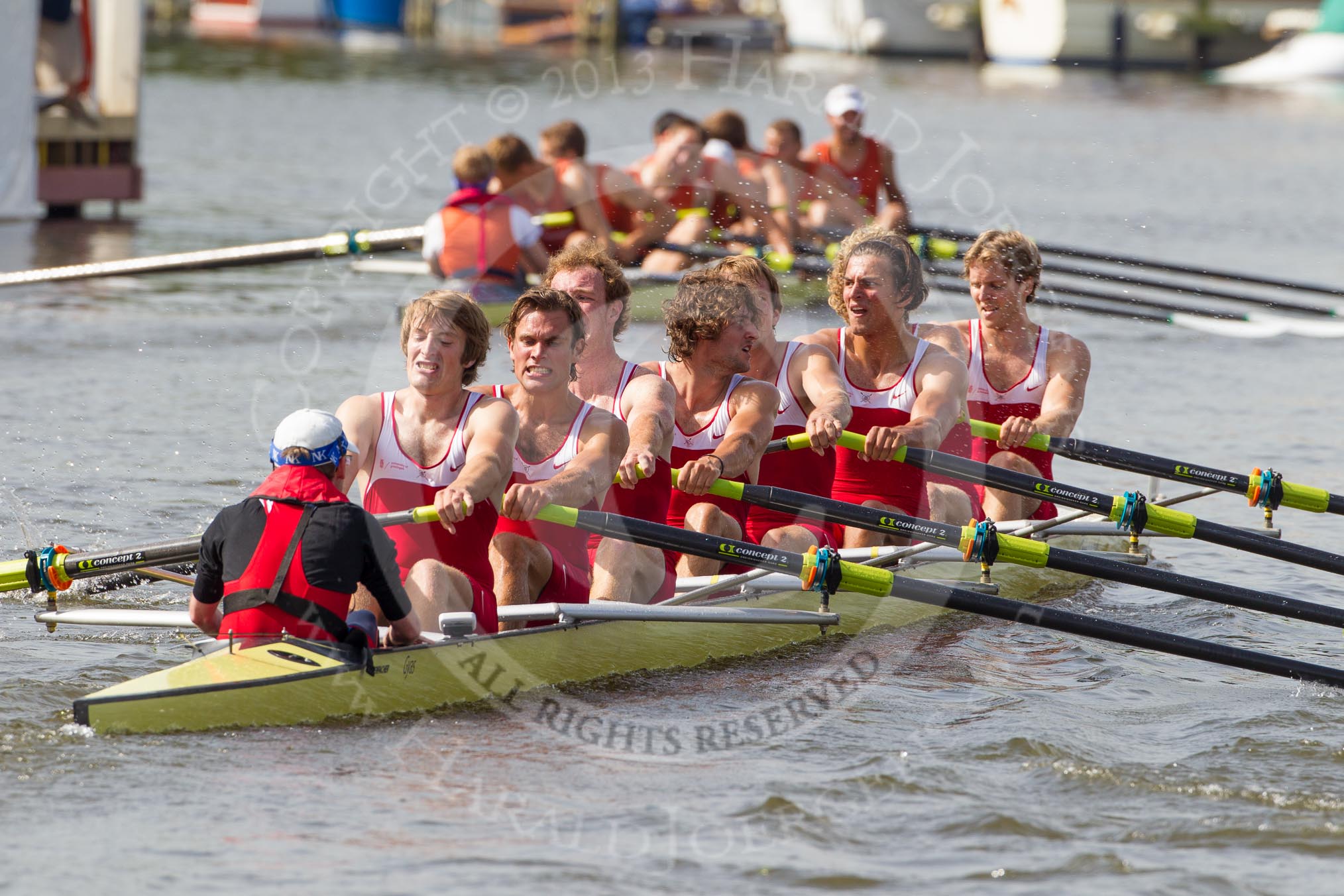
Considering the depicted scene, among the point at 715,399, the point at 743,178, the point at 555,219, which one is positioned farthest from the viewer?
the point at 743,178

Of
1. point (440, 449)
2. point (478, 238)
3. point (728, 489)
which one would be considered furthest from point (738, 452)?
point (478, 238)

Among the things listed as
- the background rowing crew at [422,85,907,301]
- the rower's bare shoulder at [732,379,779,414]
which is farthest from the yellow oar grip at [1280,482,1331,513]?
the background rowing crew at [422,85,907,301]

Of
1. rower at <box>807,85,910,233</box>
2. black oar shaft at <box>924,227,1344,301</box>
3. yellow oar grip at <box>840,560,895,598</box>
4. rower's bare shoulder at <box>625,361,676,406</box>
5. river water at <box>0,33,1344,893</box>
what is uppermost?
rower at <box>807,85,910,233</box>

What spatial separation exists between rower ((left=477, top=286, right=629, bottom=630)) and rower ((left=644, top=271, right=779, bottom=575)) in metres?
0.62

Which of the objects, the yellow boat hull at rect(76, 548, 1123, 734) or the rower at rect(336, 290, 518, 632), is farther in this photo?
the rower at rect(336, 290, 518, 632)

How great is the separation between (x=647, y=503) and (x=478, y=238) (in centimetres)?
616

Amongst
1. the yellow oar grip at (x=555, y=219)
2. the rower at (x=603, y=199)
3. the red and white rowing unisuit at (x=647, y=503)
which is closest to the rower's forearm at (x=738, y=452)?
the red and white rowing unisuit at (x=647, y=503)

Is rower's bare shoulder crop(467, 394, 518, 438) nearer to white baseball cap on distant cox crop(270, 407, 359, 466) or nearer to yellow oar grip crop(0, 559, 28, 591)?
white baseball cap on distant cox crop(270, 407, 359, 466)

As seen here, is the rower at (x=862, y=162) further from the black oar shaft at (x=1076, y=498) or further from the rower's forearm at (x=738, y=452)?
the rower's forearm at (x=738, y=452)

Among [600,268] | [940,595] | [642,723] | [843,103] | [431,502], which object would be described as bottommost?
[642,723]

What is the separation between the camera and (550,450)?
6164mm

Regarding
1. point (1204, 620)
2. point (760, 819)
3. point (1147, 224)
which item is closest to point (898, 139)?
point (1147, 224)

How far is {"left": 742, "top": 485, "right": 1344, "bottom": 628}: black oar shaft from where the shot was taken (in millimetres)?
6238

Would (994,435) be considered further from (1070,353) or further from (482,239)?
(482,239)
